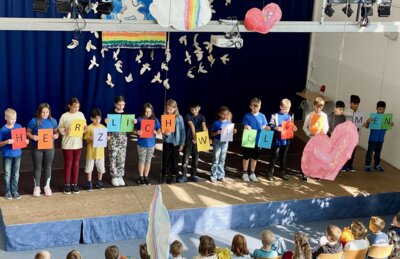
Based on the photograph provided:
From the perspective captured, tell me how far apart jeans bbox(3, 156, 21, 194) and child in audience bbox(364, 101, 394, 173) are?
4314 millimetres

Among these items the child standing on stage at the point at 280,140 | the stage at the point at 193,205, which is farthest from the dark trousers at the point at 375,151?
the child standing on stage at the point at 280,140

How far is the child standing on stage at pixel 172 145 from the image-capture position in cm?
771

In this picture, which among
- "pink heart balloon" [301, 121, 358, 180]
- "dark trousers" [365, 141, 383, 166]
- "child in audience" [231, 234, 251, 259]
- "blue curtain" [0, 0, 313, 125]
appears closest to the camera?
"pink heart balloon" [301, 121, 358, 180]

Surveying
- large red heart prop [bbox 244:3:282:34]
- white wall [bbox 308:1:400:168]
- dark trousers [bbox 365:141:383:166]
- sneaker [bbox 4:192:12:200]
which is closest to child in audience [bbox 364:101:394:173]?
dark trousers [bbox 365:141:383:166]

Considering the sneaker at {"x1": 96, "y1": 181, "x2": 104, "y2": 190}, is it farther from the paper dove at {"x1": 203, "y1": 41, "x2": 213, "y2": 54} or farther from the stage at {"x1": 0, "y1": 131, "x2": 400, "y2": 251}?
the paper dove at {"x1": 203, "y1": 41, "x2": 213, "y2": 54}

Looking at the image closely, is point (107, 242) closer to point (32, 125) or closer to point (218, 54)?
point (32, 125)

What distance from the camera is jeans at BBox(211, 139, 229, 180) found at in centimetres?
805

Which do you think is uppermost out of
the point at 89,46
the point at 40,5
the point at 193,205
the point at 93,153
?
the point at 40,5

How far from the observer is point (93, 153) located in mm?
7590

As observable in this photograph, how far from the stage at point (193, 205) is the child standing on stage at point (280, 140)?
147mm

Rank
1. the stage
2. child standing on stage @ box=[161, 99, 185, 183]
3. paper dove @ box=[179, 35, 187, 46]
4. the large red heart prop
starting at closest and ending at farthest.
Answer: the large red heart prop → the stage → child standing on stage @ box=[161, 99, 185, 183] → paper dove @ box=[179, 35, 187, 46]

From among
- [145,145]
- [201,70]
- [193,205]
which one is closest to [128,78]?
[201,70]

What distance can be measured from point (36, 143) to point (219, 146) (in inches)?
85.3

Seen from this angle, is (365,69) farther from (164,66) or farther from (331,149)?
(331,149)
